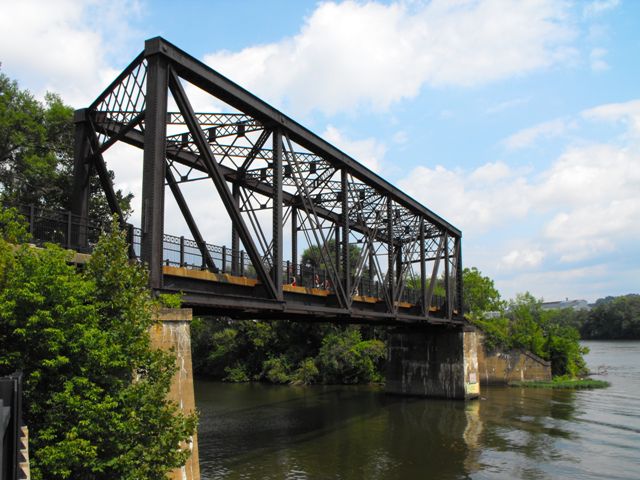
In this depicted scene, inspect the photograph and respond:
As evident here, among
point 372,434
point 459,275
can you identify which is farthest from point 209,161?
point 459,275

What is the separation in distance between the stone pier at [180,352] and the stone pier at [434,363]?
35109 millimetres

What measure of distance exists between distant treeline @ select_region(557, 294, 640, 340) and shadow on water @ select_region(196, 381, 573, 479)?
99626 millimetres

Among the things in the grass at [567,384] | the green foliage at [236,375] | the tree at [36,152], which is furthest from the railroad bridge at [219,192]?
the green foliage at [236,375]

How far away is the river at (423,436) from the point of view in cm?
2394

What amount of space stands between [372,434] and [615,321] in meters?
128

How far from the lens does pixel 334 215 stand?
1548 inches

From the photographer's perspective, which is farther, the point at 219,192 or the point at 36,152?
the point at 36,152

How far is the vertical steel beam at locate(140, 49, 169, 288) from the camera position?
52.6 feet

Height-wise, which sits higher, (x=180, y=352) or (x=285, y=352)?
(x=180, y=352)

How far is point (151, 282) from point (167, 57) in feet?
21.6

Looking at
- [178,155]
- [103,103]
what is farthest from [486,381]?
[103,103]

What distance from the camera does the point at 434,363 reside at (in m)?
48.6

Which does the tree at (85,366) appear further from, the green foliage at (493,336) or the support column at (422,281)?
the green foliage at (493,336)

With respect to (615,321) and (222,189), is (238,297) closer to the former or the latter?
(222,189)
